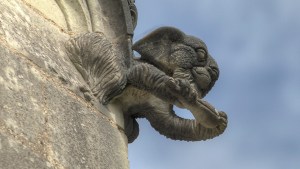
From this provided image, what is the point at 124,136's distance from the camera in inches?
228

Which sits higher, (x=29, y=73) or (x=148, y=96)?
(x=29, y=73)

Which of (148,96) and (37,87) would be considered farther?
(148,96)

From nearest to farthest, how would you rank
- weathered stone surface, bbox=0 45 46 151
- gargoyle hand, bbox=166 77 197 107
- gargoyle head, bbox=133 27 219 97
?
weathered stone surface, bbox=0 45 46 151, gargoyle hand, bbox=166 77 197 107, gargoyle head, bbox=133 27 219 97

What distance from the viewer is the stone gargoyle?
18.8ft

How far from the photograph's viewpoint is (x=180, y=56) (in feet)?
19.9

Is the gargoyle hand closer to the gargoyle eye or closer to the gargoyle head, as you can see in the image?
the gargoyle head

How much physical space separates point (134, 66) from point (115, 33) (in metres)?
0.47

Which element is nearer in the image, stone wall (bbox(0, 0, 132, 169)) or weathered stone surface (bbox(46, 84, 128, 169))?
Answer: stone wall (bbox(0, 0, 132, 169))

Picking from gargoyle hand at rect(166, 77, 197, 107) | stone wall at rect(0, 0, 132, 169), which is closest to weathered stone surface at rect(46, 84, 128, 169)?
stone wall at rect(0, 0, 132, 169)

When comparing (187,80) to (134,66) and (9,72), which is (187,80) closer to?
(134,66)

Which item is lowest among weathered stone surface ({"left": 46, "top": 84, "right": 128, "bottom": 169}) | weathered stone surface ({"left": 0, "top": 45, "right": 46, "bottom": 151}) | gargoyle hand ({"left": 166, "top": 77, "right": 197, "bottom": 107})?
weathered stone surface ({"left": 46, "top": 84, "right": 128, "bottom": 169})

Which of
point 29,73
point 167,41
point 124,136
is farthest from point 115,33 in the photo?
point 29,73

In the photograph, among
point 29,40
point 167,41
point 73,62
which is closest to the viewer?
point 29,40

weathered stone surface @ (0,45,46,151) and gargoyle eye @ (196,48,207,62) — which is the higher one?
weathered stone surface @ (0,45,46,151)
